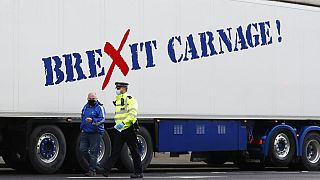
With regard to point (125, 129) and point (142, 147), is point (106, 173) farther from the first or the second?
point (142, 147)

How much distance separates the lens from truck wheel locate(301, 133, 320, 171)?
856 inches

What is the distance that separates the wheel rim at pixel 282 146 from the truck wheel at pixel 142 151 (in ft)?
12.1

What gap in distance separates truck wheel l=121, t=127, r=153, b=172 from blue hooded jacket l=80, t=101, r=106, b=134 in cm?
134

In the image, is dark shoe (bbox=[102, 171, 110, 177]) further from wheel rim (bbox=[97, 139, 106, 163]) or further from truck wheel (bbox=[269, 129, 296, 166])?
truck wheel (bbox=[269, 129, 296, 166])

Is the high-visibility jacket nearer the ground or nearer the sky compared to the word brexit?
nearer the ground

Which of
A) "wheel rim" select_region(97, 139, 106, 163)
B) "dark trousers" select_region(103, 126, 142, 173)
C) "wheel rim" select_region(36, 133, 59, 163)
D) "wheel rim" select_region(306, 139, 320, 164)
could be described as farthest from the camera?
"wheel rim" select_region(306, 139, 320, 164)

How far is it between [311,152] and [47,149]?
7.34 metres

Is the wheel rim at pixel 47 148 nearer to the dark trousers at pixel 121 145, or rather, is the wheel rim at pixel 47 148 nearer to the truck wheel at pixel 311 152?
the dark trousers at pixel 121 145

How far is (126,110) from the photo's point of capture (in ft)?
55.3

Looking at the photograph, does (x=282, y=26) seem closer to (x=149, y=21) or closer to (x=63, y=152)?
(x=149, y=21)

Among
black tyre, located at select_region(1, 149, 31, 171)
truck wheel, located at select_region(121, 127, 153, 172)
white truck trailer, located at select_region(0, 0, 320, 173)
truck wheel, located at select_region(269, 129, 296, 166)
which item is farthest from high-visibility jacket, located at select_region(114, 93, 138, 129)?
truck wheel, located at select_region(269, 129, 296, 166)

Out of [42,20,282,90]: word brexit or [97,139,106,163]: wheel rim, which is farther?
[97,139,106,163]: wheel rim

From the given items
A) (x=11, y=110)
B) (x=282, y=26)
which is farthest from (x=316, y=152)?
(x=11, y=110)

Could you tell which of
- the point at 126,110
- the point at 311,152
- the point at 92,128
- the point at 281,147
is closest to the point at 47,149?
the point at 92,128
